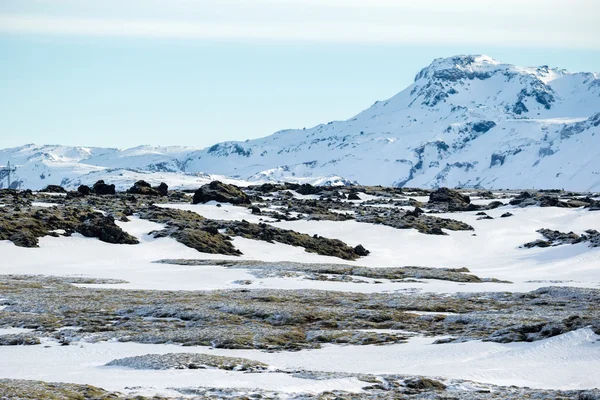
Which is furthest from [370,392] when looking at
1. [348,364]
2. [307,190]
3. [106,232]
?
[307,190]

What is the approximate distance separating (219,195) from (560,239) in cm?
4133

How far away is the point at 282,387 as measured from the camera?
23.8 meters

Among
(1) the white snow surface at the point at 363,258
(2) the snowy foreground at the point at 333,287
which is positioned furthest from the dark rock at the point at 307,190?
(1) the white snow surface at the point at 363,258

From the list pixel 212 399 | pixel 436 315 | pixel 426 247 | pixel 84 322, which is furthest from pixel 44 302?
pixel 426 247

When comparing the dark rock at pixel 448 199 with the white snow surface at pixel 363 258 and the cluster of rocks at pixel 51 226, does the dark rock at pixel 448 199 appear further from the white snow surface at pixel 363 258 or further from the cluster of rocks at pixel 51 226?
the cluster of rocks at pixel 51 226

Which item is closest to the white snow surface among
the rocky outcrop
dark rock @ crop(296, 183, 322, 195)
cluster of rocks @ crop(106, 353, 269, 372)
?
the rocky outcrop

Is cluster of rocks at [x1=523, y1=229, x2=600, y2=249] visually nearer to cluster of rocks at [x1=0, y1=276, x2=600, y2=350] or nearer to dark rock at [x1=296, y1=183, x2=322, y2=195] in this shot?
cluster of rocks at [x1=0, y1=276, x2=600, y2=350]

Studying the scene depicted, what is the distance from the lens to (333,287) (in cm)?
5288

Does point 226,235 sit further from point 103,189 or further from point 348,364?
point 348,364

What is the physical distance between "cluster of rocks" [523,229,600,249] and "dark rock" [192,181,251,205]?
3615 centimetres

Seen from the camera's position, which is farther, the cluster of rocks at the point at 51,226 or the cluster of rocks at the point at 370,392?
the cluster of rocks at the point at 51,226

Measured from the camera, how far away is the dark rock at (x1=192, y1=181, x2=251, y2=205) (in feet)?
347

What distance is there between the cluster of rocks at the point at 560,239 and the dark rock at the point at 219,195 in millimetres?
36152

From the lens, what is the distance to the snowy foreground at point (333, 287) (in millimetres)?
25359
